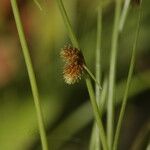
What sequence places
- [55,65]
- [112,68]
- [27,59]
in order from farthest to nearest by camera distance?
1. [55,65]
2. [112,68]
3. [27,59]

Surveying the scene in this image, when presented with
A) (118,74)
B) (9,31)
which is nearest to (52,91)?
(9,31)

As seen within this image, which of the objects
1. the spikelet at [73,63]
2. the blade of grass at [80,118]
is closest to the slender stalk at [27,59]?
the spikelet at [73,63]

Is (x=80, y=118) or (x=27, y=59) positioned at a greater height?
(x=27, y=59)

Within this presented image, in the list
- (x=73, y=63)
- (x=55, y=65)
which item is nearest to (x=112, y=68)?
(x=73, y=63)

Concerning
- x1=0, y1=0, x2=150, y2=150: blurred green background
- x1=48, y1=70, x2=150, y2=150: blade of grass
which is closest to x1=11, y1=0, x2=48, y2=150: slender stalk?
x1=0, y1=0, x2=150, y2=150: blurred green background

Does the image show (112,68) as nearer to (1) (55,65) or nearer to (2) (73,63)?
(2) (73,63)

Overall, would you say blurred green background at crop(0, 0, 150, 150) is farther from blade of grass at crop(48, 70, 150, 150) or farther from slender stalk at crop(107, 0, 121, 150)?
slender stalk at crop(107, 0, 121, 150)

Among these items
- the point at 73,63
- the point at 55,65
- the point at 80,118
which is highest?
the point at 73,63

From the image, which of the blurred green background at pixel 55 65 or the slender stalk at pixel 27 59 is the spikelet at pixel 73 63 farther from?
the blurred green background at pixel 55 65
